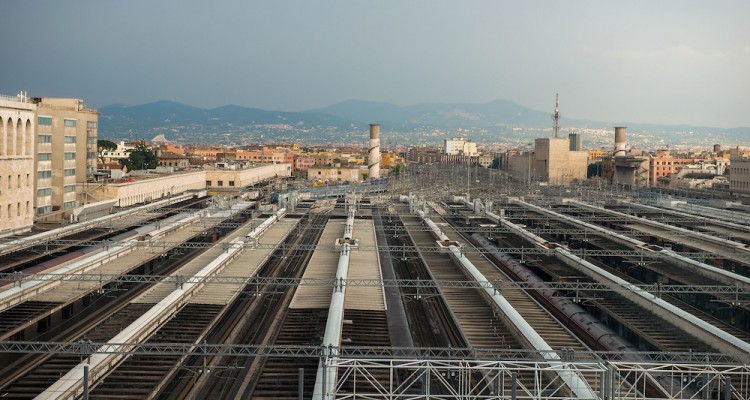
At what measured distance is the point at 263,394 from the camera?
28.5 ft

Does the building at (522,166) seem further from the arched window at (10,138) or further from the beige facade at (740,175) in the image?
the arched window at (10,138)

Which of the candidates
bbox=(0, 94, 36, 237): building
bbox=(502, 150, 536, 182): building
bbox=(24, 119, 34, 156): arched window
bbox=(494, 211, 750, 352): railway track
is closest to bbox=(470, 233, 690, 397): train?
bbox=(494, 211, 750, 352): railway track

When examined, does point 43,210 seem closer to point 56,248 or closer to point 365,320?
point 56,248

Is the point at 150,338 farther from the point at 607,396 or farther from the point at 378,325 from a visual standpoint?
the point at 607,396

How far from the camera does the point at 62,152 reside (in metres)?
26.9

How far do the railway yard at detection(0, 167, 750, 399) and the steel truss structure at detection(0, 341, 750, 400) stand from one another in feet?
0.13

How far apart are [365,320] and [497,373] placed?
4.11 meters

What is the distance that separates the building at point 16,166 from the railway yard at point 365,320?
2.93 feet

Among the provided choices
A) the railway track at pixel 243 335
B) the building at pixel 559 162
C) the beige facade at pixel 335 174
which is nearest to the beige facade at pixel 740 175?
the building at pixel 559 162

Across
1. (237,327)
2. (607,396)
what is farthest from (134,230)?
(607,396)

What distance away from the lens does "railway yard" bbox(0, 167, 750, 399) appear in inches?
336

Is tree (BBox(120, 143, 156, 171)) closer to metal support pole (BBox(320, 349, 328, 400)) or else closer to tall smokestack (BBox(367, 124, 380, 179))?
tall smokestack (BBox(367, 124, 380, 179))

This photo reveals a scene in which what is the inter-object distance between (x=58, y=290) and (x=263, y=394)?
7.04 m

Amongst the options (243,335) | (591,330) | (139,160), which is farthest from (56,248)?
(139,160)
